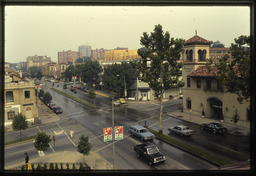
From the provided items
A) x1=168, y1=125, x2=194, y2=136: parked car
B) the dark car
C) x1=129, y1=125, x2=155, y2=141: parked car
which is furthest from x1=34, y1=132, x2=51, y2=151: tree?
the dark car

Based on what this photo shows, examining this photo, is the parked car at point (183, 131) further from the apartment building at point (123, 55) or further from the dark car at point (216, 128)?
the apartment building at point (123, 55)

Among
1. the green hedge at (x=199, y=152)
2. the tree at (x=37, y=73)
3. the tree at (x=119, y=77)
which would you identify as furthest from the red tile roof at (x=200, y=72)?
the tree at (x=37, y=73)

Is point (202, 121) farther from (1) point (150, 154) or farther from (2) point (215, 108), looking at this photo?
(1) point (150, 154)

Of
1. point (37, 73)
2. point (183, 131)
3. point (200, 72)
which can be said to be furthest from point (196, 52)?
point (37, 73)

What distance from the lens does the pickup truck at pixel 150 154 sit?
64.6ft

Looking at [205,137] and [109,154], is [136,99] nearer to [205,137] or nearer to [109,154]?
[205,137]

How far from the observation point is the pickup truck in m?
19.7

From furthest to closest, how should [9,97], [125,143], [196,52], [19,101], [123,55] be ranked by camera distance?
[123,55] → [196,52] → [19,101] → [9,97] → [125,143]

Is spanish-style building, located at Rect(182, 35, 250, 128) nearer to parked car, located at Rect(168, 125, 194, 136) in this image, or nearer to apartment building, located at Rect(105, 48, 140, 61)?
parked car, located at Rect(168, 125, 194, 136)

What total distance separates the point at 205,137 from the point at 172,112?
1614cm

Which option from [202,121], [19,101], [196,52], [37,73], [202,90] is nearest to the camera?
[202,121]

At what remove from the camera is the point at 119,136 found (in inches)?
760

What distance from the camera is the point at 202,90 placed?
38281mm

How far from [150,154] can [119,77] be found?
131ft
